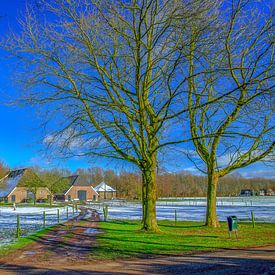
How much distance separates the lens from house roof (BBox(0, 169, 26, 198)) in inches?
3322

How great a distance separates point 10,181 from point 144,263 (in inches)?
3304

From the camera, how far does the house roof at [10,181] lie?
8438 cm

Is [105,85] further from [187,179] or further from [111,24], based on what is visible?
[187,179]

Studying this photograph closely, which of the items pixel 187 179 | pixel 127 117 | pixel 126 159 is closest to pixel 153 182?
pixel 126 159

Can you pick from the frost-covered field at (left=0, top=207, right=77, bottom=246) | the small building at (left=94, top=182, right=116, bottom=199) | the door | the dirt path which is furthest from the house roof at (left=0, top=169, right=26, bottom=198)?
the dirt path

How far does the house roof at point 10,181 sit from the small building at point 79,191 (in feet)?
45.3

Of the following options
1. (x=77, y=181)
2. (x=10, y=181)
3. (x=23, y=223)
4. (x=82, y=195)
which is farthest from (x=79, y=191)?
(x=23, y=223)

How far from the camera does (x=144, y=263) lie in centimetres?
986

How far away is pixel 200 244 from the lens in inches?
544

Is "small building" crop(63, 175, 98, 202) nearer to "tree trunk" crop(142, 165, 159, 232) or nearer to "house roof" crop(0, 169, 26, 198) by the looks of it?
"house roof" crop(0, 169, 26, 198)

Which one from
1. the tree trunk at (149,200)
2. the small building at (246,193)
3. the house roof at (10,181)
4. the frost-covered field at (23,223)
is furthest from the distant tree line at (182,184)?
the tree trunk at (149,200)

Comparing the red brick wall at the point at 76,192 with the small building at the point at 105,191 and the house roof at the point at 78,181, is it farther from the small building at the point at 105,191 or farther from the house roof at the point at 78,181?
the small building at the point at 105,191

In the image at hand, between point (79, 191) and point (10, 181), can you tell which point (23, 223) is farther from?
point (79, 191)

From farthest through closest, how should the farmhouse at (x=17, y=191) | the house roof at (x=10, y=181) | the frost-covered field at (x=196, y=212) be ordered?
the house roof at (x=10, y=181) < the farmhouse at (x=17, y=191) < the frost-covered field at (x=196, y=212)
